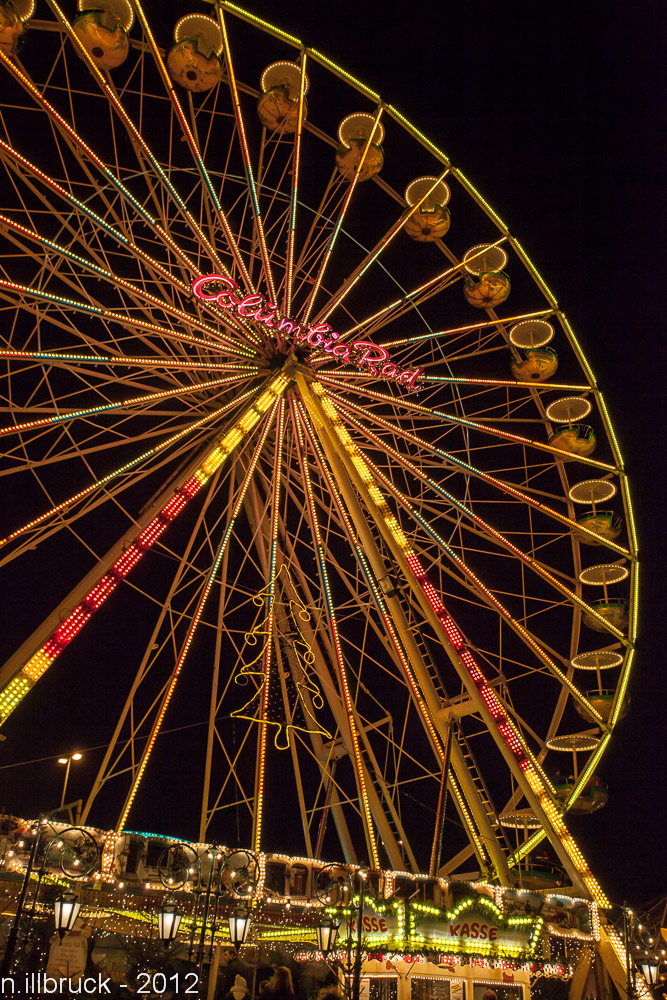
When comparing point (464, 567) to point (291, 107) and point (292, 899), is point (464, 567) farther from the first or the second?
point (291, 107)

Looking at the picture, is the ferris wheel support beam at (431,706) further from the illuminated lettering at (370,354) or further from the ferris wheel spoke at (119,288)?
the ferris wheel spoke at (119,288)

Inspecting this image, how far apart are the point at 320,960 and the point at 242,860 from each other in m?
5.53

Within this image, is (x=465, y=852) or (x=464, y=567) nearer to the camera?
(x=464, y=567)

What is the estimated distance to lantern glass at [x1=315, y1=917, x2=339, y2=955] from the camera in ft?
31.8

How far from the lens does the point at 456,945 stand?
11.3 m

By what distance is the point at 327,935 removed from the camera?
31.9 feet

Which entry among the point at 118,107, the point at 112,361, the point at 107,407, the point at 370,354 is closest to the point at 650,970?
the point at 370,354

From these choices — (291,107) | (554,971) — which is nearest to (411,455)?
(291,107)

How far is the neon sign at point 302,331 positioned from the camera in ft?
37.4

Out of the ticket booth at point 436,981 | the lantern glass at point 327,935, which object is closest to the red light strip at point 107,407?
the lantern glass at point 327,935

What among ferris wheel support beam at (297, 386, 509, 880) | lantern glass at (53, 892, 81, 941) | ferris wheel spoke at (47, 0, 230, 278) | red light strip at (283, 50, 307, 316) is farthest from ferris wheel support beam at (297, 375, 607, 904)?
lantern glass at (53, 892, 81, 941)

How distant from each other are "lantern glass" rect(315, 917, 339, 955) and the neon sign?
25.8 ft

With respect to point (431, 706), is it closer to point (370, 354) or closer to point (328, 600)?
point (328, 600)

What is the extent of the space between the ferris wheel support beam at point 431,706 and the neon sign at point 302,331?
77 cm
